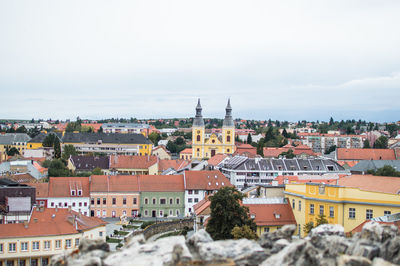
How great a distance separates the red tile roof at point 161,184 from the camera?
6488 centimetres

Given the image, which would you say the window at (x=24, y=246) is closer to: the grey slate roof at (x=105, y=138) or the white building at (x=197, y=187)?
the white building at (x=197, y=187)

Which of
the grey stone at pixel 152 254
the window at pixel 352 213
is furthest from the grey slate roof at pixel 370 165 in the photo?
the grey stone at pixel 152 254

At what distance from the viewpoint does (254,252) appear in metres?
13.5

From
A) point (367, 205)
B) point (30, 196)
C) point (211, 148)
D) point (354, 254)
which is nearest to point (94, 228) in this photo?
point (30, 196)

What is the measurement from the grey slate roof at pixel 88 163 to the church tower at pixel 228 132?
43.1 metres

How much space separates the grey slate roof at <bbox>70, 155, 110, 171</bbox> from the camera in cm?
9144

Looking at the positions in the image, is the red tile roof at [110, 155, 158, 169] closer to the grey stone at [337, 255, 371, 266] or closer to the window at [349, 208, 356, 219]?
the window at [349, 208, 356, 219]

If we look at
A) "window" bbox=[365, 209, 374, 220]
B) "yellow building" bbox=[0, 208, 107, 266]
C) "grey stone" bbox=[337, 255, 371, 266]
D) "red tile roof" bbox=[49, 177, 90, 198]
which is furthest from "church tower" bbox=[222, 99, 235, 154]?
"grey stone" bbox=[337, 255, 371, 266]

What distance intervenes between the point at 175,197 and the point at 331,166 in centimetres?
3177

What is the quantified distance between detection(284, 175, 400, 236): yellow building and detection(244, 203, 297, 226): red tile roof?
0.66 m

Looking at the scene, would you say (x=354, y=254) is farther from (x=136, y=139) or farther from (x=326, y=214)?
(x=136, y=139)

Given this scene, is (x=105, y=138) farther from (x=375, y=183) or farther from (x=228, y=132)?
(x=375, y=183)

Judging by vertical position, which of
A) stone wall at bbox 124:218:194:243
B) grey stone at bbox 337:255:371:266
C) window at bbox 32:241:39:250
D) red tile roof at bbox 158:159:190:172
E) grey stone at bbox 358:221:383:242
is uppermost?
grey stone at bbox 358:221:383:242

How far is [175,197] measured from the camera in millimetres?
65250
